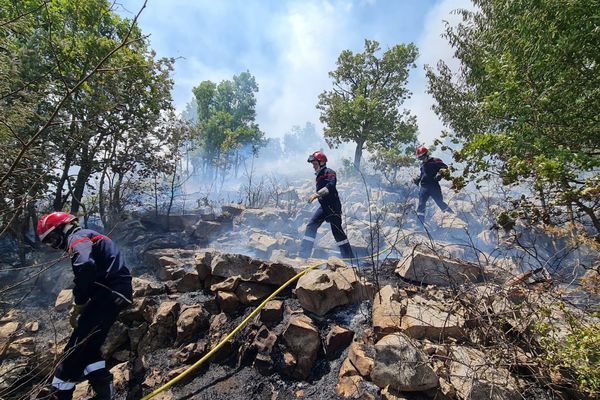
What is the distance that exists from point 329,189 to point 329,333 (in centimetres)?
292

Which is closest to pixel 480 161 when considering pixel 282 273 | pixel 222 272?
pixel 282 273

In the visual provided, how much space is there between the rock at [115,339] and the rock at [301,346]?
200 centimetres

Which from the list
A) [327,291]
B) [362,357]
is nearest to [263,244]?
[327,291]

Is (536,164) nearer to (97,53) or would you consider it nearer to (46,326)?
(46,326)

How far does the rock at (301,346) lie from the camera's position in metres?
2.49

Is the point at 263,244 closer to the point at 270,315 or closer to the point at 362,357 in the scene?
the point at 270,315

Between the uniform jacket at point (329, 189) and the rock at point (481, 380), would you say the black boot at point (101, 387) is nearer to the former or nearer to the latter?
the rock at point (481, 380)

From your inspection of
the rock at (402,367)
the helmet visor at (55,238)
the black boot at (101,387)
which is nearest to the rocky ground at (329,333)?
the rock at (402,367)

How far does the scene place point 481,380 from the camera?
1816 mm

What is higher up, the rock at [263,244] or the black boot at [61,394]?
the rock at [263,244]

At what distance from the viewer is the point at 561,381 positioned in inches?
72.6

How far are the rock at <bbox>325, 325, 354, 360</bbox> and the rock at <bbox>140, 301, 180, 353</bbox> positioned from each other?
73.2 inches

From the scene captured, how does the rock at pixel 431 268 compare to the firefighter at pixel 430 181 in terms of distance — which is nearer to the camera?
the rock at pixel 431 268

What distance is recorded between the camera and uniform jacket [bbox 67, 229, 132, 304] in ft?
8.86
